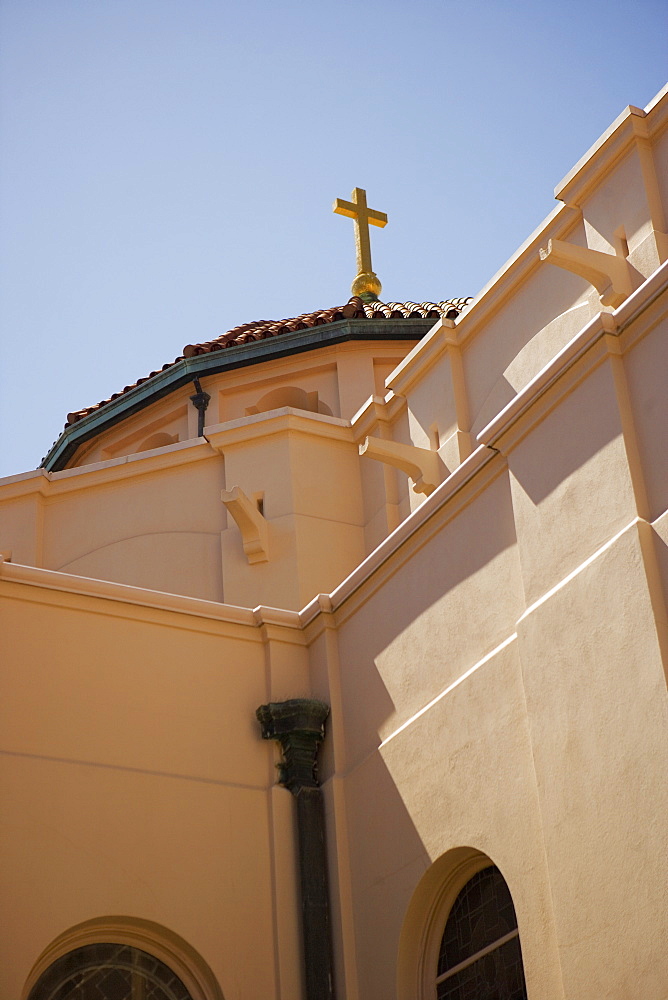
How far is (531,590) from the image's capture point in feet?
27.3

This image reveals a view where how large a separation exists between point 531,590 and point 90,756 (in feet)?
10.6

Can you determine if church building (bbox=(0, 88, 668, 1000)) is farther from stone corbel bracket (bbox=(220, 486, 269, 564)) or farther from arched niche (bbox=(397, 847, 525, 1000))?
stone corbel bracket (bbox=(220, 486, 269, 564))

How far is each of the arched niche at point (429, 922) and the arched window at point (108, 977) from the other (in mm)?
1447

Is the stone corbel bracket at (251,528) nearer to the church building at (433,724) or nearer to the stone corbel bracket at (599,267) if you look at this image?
the church building at (433,724)

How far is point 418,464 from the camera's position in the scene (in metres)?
12.8

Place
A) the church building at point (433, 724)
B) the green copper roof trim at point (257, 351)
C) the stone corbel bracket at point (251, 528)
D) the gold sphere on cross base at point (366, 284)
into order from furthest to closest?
the gold sphere on cross base at point (366, 284) < the green copper roof trim at point (257, 351) < the stone corbel bracket at point (251, 528) < the church building at point (433, 724)

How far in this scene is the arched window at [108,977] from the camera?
890 cm

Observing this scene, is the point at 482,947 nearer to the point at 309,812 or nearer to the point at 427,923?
the point at 427,923

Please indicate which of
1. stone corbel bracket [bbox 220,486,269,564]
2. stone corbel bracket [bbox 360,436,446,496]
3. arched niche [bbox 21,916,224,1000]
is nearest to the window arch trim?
arched niche [bbox 21,916,224,1000]

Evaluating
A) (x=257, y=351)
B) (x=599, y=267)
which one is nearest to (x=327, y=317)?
(x=257, y=351)

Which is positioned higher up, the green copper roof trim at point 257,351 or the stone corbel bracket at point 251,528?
the green copper roof trim at point 257,351

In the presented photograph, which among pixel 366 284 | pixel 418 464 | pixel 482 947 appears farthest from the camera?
pixel 366 284

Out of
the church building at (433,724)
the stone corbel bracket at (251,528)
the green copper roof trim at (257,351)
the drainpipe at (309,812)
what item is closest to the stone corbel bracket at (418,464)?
the church building at (433,724)

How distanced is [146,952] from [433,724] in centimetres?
235
